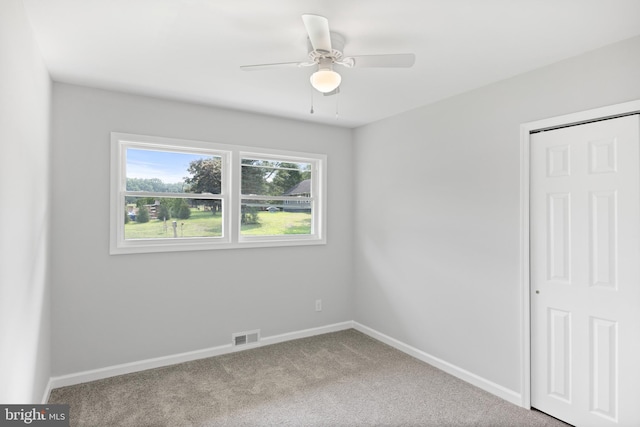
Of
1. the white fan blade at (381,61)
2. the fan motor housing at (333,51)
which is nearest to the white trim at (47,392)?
the fan motor housing at (333,51)

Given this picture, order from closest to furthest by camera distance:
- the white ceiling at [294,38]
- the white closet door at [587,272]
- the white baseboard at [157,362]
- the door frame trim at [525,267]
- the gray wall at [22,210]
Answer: the gray wall at [22,210]
the white ceiling at [294,38]
the white closet door at [587,272]
the door frame trim at [525,267]
the white baseboard at [157,362]

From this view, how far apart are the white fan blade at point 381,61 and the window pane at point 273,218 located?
220 cm

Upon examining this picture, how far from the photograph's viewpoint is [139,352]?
316 cm

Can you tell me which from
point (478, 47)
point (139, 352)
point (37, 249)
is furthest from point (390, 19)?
point (139, 352)

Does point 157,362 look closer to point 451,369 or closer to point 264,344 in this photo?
point 264,344

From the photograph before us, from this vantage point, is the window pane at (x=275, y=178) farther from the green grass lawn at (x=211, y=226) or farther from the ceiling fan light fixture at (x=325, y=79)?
the ceiling fan light fixture at (x=325, y=79)

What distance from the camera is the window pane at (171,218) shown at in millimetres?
3219

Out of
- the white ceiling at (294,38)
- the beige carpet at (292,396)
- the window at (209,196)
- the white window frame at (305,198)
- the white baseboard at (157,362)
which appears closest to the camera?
the white ceiling at (294,38)

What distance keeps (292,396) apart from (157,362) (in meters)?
1.39

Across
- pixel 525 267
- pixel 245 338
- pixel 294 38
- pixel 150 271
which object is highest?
pixel 294 38

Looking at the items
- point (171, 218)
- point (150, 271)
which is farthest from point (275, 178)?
point (150, 271)

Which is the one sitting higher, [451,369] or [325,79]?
[325,79]

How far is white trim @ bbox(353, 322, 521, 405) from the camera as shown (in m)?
2.71

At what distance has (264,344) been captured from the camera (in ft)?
12.4
